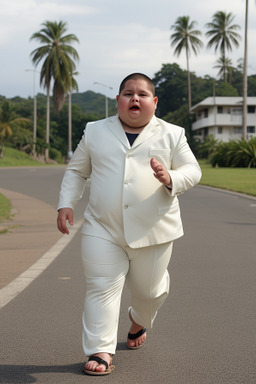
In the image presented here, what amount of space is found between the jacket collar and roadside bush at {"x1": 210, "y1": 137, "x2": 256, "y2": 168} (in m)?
46.7

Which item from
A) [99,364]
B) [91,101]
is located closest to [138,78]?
[99,364]

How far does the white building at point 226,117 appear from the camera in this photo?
8806 centimetres

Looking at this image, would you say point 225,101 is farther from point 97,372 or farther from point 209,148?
point 97,372

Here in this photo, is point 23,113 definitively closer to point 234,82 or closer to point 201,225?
point 234,82

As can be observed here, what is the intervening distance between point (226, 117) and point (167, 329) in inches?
3340

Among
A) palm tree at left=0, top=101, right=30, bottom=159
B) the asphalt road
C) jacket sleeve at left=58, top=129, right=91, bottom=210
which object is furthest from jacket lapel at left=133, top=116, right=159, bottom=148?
palm tree at left=0, top=101, right=30, bottom=159

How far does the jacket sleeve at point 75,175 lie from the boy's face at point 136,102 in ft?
0.97

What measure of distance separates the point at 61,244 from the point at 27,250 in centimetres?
81

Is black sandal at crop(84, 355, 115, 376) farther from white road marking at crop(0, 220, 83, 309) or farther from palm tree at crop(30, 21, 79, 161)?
palm tree at crop(30, 21, 79, 161)

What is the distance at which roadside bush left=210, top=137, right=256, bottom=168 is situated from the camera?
5091 centimetres

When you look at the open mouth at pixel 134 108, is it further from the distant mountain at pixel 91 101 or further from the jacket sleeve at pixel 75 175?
the distant mountain at pixel 91 101

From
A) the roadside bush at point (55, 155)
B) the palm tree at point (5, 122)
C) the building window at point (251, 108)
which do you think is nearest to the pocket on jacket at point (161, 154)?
the palm tree at point (5, 122)

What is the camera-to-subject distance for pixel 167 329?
18.3 feet

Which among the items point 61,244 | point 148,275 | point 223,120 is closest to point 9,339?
point 148,275
